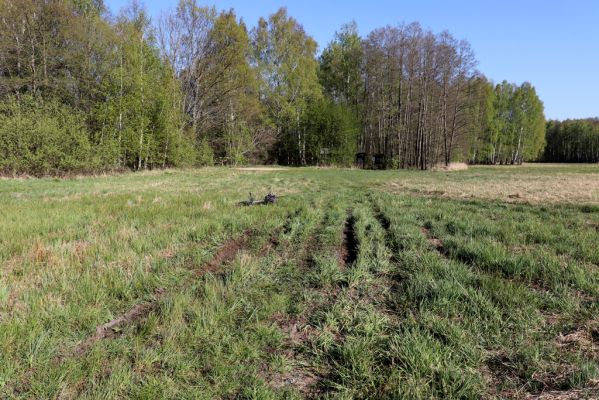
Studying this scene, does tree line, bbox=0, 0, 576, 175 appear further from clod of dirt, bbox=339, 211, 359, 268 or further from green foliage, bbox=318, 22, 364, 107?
clod of dirt, bbox=339, 211, 359, 268

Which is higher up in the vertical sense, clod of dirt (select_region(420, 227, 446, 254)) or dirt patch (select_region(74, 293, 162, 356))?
clod of dirt (select_region(420, 227, 446, 254))

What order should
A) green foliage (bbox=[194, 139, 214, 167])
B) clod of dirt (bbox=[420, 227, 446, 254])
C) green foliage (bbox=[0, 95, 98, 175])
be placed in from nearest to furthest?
clod of dirt (bbox=[420, 227, 446, 254]), green foliage (bbox=[0, 95, 98, 175]), green foliage (bbox=[194, 139, 214, 167])

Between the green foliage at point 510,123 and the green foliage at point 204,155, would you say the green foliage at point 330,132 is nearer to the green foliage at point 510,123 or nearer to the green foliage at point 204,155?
the green foliage at point 204,155

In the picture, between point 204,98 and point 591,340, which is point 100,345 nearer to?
point 591,340

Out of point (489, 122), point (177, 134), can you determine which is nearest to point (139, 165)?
point (177, 134)

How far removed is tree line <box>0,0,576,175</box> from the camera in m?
20.2

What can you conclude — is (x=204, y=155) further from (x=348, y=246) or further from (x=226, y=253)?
(x=348, y=246)

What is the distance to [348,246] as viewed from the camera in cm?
497

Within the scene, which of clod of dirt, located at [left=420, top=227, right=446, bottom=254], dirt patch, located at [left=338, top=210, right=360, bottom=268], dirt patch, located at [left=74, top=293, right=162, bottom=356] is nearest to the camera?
dirt patch, located at [left=74, top=293, right=162, bottom=356]

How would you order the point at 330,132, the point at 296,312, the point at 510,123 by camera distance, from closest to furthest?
the point at 296,312
the point at 330,132
the point at 510,123

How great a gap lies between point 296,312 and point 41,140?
21264 millimetres

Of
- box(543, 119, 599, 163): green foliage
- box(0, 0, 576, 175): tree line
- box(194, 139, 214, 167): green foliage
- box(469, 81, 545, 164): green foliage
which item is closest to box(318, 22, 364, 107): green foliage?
box(0, 0, 576, 175): tree line

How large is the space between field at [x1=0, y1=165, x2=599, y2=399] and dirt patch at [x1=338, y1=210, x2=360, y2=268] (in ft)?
0.18

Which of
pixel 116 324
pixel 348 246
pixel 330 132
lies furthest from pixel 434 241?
pixel 330 132
